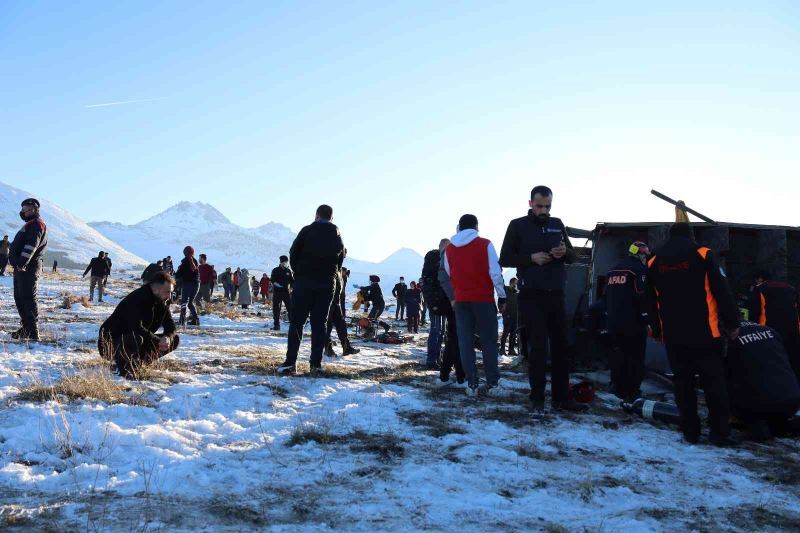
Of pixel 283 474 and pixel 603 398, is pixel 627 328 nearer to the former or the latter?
pixel 603 398

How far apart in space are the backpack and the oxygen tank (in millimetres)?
2567

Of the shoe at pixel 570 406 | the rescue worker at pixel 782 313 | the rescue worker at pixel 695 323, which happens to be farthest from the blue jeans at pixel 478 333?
the rescue worker at pixel 782 313

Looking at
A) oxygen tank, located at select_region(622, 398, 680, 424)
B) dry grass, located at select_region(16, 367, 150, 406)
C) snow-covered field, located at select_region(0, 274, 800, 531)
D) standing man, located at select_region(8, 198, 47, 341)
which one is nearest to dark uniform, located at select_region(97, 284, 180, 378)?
snow-covered field, located at select_region(0, 274, 800, 531)

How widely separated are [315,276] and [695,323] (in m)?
4.04

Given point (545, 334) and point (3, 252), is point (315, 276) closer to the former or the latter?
point (545, 334)

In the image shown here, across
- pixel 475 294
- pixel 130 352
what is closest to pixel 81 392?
pixel 130 352

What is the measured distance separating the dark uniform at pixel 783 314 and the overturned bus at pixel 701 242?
205 cm

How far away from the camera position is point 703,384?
4551mm

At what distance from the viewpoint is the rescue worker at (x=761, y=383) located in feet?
15.0

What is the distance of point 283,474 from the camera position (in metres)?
3.10

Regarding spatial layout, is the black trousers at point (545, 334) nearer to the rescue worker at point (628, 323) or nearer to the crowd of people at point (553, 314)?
the crowd of people at point (553, 314)

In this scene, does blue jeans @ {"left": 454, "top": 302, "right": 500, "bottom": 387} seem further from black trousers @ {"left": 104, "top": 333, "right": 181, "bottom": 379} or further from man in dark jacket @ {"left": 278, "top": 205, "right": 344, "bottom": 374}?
black trousers @ {"left": 104, "top": 333, "right": 181, "bottom": 379}

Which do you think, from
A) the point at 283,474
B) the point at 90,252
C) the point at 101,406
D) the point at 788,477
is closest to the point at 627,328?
the point at 788,477

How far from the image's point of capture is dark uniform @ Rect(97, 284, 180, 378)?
531 cm
